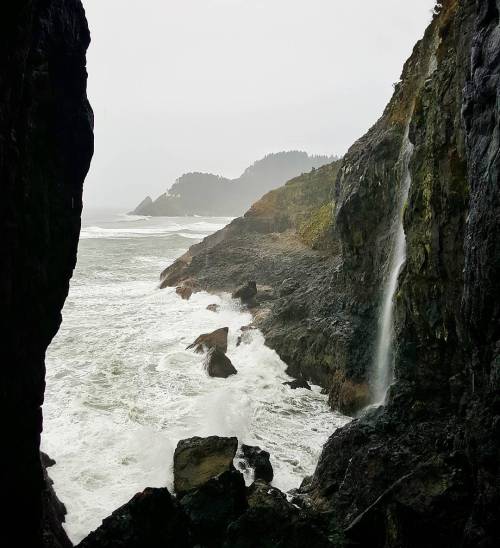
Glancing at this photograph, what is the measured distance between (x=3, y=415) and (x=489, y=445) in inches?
303

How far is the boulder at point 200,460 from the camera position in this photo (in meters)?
10.6

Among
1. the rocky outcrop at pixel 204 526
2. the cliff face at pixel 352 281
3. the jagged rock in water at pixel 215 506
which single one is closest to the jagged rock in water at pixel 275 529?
the rocky outcrop at pixel 204 526

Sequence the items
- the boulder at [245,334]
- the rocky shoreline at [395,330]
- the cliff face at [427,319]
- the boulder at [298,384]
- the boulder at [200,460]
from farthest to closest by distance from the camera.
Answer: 1. the boulder at [245,334]
2. the boulder at [298,384]
3. the boulder at [200,460]
4. the cliff face at [427,319]
5. the rocky shoreline at [395,330]

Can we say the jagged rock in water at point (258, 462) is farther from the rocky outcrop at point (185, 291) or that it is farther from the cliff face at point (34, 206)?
the rocky outcrop at point (185, 291)

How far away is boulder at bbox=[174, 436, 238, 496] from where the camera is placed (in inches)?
416

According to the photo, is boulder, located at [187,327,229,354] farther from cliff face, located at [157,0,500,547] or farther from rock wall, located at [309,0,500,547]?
rock wall, located at [309,0,500,547]

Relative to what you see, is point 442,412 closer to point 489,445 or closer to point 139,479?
point 489,445

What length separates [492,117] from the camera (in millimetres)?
6754

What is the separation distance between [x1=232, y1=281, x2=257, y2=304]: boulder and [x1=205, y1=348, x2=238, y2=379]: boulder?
368 inches

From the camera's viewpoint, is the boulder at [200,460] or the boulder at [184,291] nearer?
the boulder at [200,460]

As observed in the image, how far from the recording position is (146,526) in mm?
7566

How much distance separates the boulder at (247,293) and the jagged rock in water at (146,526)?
64.7 feet

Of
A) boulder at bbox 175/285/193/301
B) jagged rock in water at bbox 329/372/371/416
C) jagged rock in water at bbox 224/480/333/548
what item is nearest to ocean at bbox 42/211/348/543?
jagged rock in water at bbox 329/372/371/416

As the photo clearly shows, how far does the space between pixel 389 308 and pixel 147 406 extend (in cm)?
899
